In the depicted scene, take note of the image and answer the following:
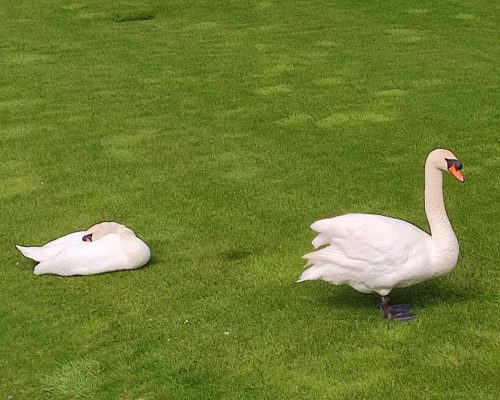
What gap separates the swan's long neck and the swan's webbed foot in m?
0.49

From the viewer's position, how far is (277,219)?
8.41m

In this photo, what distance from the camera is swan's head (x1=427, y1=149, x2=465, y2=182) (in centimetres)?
634

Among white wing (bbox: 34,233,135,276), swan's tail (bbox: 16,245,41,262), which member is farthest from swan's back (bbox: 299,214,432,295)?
swan's tail (bbox: 16,245,41,262)

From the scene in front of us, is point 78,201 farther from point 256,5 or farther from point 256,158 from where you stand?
point 256,5

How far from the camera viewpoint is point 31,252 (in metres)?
7.76

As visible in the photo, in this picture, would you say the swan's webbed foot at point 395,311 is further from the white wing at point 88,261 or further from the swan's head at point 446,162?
the white wing at point 88,261

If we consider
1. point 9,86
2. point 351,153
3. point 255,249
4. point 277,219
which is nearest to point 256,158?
point 351,153

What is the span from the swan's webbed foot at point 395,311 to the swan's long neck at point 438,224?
1.61 ft

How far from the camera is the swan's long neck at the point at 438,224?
6.18 m

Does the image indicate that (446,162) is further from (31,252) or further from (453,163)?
(31,252)

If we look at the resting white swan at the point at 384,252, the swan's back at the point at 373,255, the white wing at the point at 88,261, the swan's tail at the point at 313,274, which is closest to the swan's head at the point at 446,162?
the resting white swan at the point at 384,252

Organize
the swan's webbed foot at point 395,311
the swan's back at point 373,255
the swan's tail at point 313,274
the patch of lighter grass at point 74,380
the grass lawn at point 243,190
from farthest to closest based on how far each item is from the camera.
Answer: the swan's webbed foot at point 395,311
the swan's tail at point 313,274
the swan's back at point 373,255
the grass lawn at point 243,190
the patch of lighter grass at point 74,380

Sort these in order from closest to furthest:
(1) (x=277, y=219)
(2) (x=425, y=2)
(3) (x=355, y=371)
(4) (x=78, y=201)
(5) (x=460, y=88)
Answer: (3) (x=355, y=371) < (1) (x=277, y=219) < (4) (x=78, y=201) < (5) (x=460, y=88) < (2) (x=425, y=2)

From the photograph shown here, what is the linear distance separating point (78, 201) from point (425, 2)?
11391 mm
